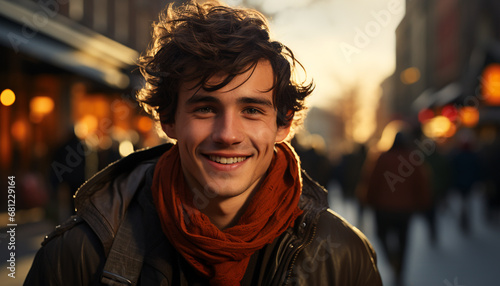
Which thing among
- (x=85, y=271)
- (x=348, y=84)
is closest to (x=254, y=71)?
(x=85, y=271)

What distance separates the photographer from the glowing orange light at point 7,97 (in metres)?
13.0

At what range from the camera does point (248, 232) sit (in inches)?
99.0

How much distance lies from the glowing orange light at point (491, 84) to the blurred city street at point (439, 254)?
26.4ft

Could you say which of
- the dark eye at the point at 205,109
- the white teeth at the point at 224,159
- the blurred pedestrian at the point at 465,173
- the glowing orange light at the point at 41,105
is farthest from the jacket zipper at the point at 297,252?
the glowing orange light at the point at 41,105

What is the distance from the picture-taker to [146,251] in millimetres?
→ 2498

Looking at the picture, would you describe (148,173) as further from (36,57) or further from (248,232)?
(36,57)

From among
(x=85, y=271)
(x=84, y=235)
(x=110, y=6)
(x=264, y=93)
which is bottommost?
(x=85, y=271)

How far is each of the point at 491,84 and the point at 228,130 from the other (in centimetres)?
2032

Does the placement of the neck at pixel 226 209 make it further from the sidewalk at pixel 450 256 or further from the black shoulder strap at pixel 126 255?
the sidewalk at pixel 450 256

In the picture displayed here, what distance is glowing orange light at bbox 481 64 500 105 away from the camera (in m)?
19.5

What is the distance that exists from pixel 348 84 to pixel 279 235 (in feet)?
264

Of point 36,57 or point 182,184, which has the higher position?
point 36,57

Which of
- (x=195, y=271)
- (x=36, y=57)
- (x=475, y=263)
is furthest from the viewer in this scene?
(x=36, y=57)

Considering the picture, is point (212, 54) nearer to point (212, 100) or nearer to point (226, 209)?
point (212, 100)
